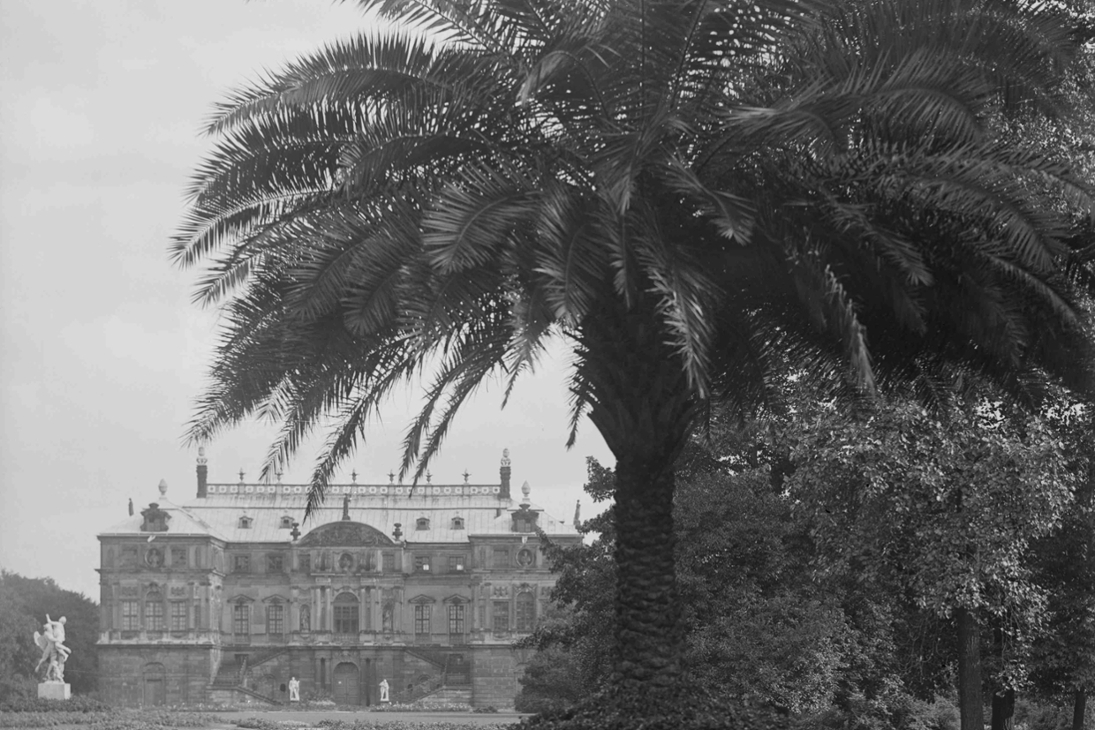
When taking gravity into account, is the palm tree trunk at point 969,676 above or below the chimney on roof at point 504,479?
below

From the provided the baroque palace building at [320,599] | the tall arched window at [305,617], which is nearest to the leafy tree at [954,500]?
the baroque palace building at [320,599]

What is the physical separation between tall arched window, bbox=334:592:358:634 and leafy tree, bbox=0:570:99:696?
1439cm

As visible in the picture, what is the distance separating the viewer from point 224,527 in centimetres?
9238

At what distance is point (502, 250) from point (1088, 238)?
17.6ft

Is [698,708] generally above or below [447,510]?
below

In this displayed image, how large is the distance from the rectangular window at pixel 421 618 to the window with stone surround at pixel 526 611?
5.68 meters

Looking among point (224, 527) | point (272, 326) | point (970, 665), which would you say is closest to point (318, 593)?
point (224, 527)

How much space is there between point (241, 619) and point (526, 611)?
17.5m

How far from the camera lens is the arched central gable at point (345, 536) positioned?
293ft

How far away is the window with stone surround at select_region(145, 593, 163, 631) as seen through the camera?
285 ft

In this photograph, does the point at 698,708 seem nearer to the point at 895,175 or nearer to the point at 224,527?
the point at 895,175

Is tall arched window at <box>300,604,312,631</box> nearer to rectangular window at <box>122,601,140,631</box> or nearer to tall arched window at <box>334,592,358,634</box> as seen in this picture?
tall arched window at <box>334,592,358,634</box>

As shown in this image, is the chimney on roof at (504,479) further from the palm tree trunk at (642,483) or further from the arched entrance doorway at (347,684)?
the palm tree trunk at (642,483)

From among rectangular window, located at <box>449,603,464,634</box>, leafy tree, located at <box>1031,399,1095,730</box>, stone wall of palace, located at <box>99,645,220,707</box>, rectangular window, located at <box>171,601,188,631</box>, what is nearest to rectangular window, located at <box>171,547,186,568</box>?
rectangular window, located at <box>171,601,188,631</box>
